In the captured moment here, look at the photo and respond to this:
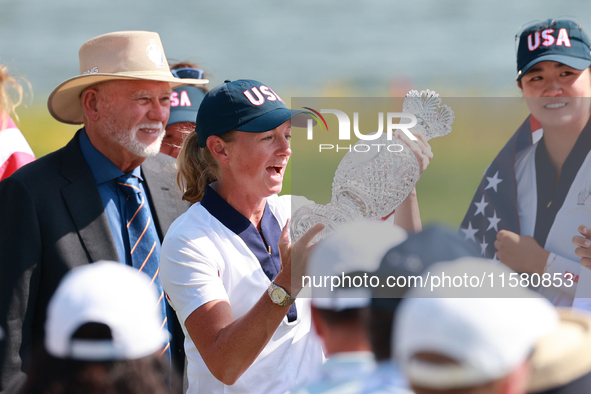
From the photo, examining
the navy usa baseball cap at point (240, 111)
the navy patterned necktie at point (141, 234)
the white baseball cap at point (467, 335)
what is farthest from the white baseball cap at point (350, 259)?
the navy patterned necktie at point (141, 234)

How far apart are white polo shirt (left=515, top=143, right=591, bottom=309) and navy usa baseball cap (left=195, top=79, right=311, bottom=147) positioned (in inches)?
32.9

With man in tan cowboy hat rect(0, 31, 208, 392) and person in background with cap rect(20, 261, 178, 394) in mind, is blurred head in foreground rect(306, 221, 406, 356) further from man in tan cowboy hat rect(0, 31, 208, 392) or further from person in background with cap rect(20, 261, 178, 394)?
man in tan cowboy hat rect(0, 31, 208, 392)

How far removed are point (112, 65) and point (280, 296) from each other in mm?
1559

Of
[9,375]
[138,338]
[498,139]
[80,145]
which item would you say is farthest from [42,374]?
[80,145]

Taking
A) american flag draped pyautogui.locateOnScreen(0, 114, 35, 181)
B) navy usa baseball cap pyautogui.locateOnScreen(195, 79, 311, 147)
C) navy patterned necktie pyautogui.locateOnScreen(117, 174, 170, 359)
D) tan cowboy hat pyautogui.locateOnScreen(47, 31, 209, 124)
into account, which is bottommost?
navy patterned necktie pyautogui.locateOnScreen(117, 174, 170, 359)

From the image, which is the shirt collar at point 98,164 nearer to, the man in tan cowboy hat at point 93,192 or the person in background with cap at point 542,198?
the man in tan cowboy hat at point 93,192

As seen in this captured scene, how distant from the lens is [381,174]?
157 centimetres

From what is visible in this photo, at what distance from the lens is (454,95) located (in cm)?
157

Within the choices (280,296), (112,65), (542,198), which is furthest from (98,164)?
(542,198)

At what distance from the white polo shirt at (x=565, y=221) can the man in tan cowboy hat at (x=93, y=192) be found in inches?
57.8

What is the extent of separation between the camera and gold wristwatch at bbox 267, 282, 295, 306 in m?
1.68

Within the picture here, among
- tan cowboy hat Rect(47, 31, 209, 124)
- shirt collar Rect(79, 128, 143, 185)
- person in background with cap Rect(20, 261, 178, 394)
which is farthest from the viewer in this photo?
tan cowboy hat Rect(47, 31, 209, 124)

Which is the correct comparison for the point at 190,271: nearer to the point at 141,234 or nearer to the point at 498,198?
the point at 141,234

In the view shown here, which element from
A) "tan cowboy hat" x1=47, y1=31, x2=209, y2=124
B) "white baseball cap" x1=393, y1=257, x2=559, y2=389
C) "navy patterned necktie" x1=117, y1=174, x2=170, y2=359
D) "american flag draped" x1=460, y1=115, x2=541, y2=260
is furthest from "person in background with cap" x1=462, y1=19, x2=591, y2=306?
"tan cowboy hat" x1=47, y1=31, x2=209, y2=124
